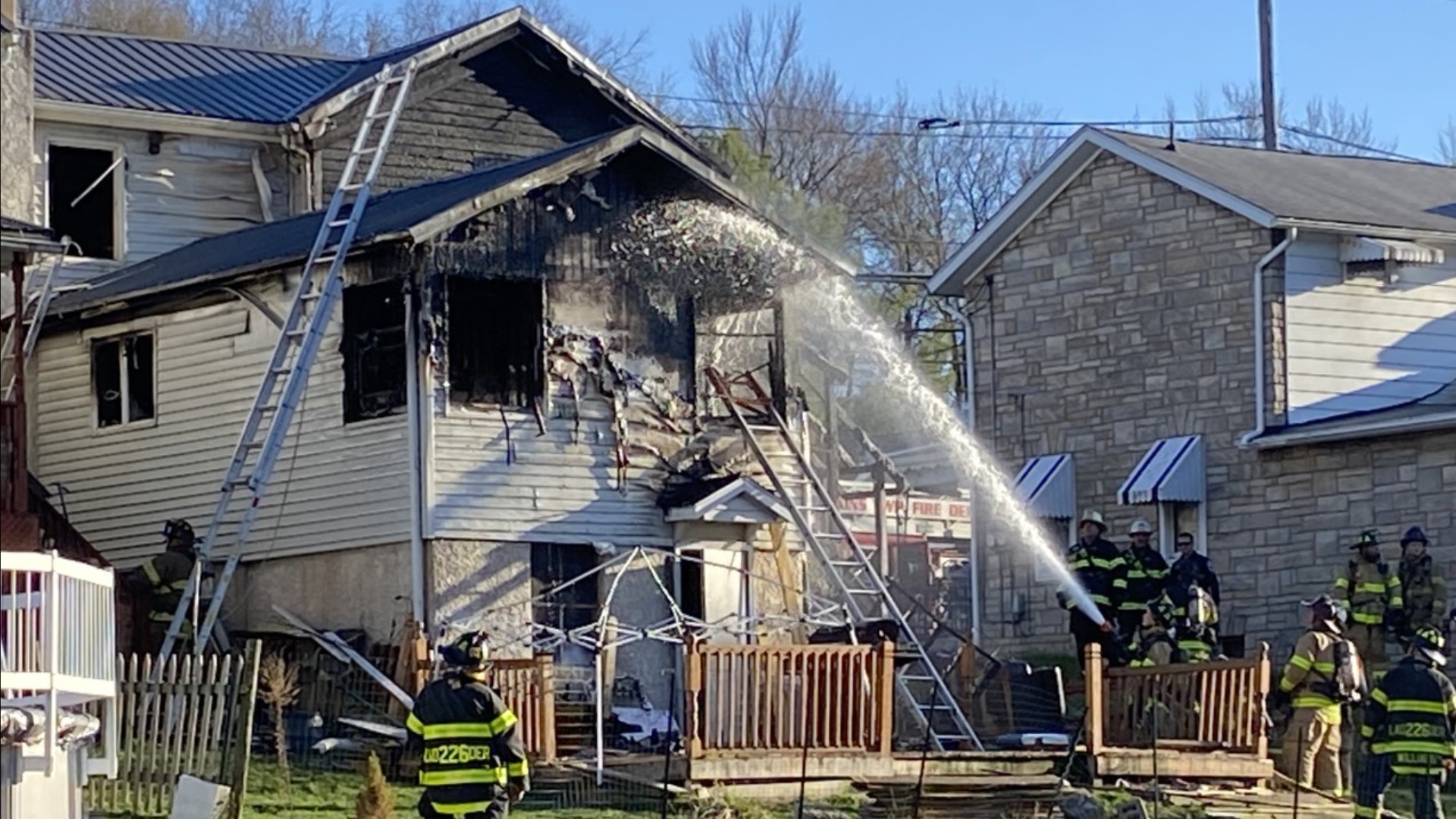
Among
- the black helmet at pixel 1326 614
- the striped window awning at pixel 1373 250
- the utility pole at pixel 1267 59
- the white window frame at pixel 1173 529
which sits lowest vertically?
the black helmet at pixel 1326 614

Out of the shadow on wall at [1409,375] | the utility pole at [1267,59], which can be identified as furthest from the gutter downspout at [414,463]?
the utility pole at [1267,59]

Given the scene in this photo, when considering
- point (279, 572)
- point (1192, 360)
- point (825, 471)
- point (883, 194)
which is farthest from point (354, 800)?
point (883, 194)

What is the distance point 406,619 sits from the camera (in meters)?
Result: 23.7

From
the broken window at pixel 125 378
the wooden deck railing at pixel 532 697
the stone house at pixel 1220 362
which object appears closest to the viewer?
the wooden deck railing at pixel 532 697

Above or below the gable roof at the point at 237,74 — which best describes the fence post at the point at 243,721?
below

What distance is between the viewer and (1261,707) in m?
22.2

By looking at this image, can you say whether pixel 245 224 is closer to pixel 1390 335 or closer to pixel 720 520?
pixel 720 520

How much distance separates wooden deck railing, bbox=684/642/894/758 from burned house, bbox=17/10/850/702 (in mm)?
4503

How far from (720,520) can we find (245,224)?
7.41m

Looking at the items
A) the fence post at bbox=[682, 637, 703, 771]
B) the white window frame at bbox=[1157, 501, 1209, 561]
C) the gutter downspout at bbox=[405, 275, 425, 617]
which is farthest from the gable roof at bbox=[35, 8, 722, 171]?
the fence post at bbox=[682, 637, 703, 771]

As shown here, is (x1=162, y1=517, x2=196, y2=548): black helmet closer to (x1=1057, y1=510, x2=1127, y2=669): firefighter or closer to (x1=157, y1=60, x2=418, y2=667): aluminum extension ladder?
(x1=157, y1=60, x2=418, y2=667): aluminum extension ladder

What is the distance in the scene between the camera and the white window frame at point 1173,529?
28734 mm

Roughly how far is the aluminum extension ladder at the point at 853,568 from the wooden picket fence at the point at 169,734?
645 centimetres

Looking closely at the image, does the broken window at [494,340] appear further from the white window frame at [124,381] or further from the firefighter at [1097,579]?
the firefighter at [1097,579]
